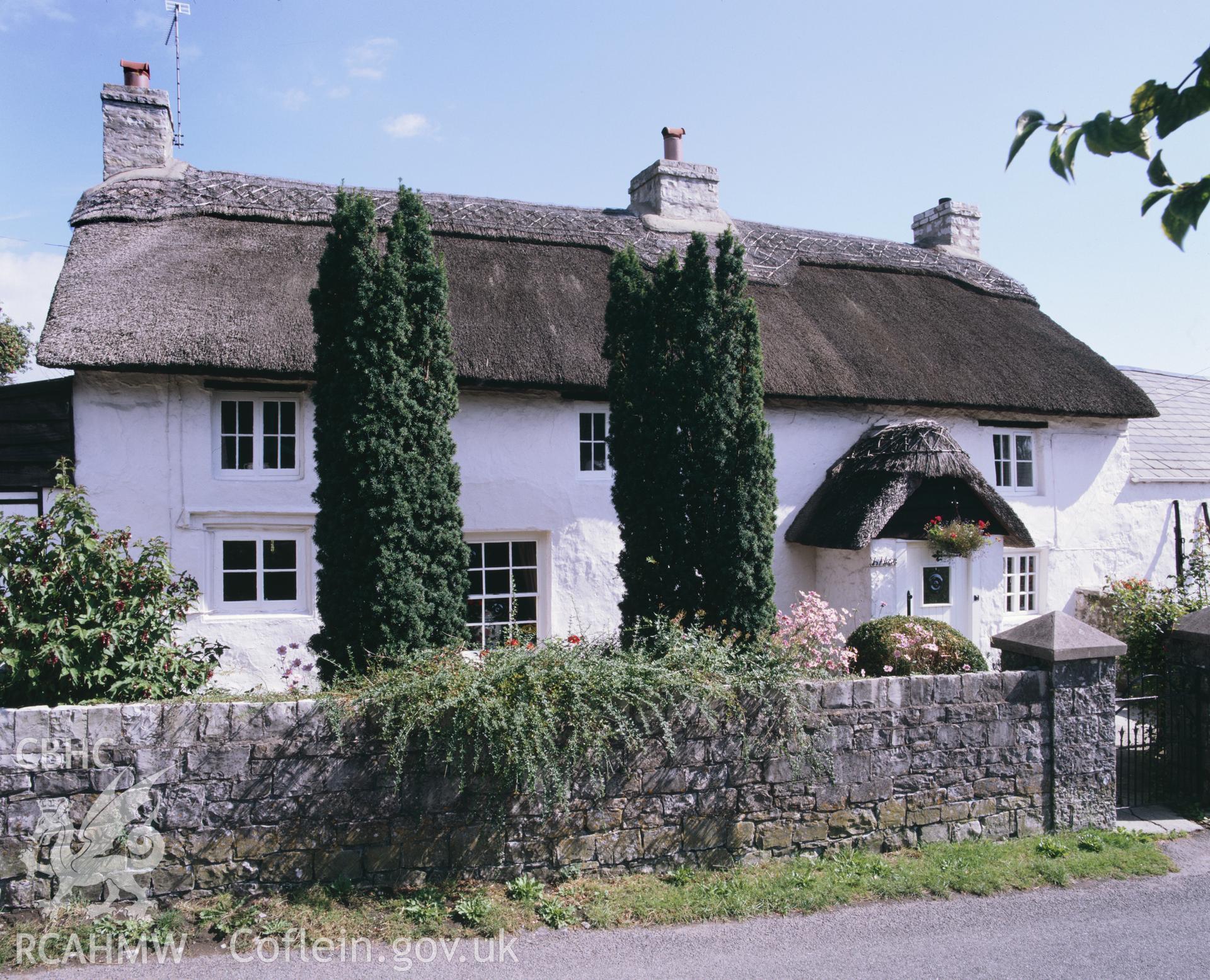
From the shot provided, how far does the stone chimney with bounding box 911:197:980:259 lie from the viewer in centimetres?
1523

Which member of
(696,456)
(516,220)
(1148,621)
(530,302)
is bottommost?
(1148,621)

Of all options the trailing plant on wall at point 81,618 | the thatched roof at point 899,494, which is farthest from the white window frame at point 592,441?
the trailing plant on wall at point 81,618

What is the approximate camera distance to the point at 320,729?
4672 millimetres

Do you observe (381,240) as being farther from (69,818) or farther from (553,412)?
(69,818)

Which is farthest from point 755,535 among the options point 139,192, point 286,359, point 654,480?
point 139,192

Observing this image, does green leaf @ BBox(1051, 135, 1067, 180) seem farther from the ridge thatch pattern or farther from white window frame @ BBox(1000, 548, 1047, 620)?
white window frame @ BBox(1000, 548, 1047, 620)

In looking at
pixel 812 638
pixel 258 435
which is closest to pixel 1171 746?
pixel 812 638

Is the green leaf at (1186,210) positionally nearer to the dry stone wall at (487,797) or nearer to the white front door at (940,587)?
the dry stone wall at (487,797)

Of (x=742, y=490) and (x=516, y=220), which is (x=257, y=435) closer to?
(x=516, y=220)

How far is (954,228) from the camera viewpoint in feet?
50.0

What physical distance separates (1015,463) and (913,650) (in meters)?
5.95

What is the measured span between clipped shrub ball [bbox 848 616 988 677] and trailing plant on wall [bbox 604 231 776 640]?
107cm

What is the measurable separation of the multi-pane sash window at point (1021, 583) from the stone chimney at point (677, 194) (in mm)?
6720

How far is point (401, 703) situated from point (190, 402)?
17.8 feet
